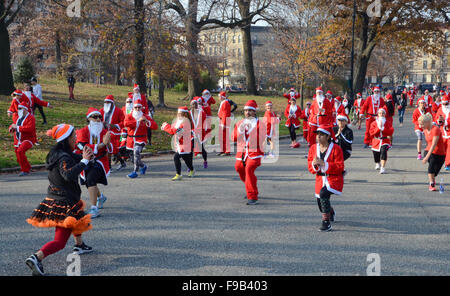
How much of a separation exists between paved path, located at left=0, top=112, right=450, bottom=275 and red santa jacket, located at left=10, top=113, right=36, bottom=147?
36.2 inches

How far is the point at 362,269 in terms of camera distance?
543 cm

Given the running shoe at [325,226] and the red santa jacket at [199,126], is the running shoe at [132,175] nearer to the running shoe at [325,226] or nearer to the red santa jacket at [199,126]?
the red santa jacket at [199,126]

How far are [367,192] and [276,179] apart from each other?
231 cm

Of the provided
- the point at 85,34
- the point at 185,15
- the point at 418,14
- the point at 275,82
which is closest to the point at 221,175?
the point at 185,15

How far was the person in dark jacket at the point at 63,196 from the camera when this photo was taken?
5.38m

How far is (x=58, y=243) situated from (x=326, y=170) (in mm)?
3690

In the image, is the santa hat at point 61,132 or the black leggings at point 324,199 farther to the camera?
the black leggings at point 324,199

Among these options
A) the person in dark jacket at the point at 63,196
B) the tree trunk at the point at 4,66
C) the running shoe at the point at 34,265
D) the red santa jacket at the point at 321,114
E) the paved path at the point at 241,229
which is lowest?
the paved path at the point at 241,229

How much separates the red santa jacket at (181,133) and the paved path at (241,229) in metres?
0.81

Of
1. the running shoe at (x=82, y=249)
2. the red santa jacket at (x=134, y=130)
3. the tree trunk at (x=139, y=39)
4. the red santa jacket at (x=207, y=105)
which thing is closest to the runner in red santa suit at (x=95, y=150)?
the running shoe at (x=82, y=249)

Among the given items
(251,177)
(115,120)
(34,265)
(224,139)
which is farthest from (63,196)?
(224,139)

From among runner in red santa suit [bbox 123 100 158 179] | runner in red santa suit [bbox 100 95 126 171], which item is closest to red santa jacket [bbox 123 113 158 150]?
runner in red santa suit [bbox 123 100 158 179]

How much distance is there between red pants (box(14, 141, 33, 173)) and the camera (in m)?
11.7

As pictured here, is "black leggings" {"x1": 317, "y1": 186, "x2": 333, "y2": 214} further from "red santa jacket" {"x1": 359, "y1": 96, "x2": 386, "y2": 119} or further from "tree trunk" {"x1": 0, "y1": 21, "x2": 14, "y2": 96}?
"tree trunk" {"x1": 0, "y1": 21, "x2": 14, "y2": 96}
